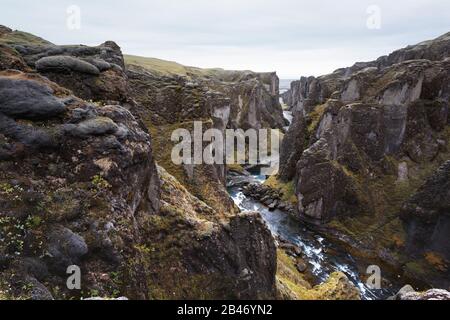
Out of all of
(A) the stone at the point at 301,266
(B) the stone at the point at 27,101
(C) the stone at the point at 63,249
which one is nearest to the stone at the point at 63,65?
Answer: (B) the stone at the point at 27,101

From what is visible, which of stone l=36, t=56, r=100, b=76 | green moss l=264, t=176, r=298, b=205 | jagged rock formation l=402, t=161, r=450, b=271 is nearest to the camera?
stone l=36, t=56, r=100, b=76

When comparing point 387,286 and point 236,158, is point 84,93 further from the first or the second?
point 236,158

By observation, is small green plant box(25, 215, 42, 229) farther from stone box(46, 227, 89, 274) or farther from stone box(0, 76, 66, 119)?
stone box(0, 76, 66, 119)

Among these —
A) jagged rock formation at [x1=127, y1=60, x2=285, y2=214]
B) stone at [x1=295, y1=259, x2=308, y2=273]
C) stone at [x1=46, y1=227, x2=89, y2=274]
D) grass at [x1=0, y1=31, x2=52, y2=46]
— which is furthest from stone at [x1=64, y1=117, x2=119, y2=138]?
stone at [x1=295, y1=259, x2=308, y2=273]

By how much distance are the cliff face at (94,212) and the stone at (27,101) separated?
5cm

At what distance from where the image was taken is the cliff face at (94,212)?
50.3ft

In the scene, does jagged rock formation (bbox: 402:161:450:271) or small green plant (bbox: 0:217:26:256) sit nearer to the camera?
small green plant (bbox: 0:217:26:256)

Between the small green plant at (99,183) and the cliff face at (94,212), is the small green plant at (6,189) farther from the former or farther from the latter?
the small green plant at (99,183)

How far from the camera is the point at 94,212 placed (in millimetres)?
17422

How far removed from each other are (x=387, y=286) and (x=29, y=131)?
49932 mm

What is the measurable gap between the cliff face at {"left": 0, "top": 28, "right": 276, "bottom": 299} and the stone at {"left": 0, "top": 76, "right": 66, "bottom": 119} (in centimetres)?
5

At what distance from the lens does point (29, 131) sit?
18062mm

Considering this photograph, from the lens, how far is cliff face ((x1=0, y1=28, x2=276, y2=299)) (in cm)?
1534
